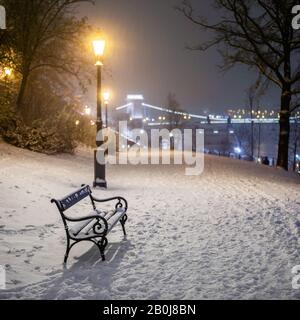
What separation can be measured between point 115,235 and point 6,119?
12.5 m

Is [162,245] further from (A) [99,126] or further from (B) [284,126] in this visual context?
(B) [284,126]

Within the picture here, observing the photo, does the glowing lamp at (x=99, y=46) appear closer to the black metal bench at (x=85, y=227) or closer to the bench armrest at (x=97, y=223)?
the black metal bench at (x=85, y=227)

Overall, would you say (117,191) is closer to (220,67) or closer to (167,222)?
(167,222)

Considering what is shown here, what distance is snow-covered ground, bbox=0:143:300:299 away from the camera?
16.6 feet

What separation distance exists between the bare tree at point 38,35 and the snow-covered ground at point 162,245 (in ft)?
28.0

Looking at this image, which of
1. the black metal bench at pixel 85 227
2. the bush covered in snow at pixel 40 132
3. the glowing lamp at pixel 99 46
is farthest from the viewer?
the bush covered in snow at pixel 40 132

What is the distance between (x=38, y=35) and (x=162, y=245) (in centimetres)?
1668

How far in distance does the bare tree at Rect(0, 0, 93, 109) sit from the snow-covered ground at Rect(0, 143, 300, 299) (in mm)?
8524

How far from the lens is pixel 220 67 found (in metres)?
22.7

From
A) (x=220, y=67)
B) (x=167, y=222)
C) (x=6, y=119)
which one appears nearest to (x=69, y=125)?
(x=6, y=119)

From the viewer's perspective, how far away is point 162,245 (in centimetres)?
683

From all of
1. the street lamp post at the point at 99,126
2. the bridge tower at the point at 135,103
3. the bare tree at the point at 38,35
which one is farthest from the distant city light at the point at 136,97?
the street lamp post at the point at 99,126

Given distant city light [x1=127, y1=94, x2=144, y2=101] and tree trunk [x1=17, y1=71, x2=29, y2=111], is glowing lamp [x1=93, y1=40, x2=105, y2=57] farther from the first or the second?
distant city light [x1=127, y1=94, x2=144, y2=101]

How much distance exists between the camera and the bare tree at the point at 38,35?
746 inches
